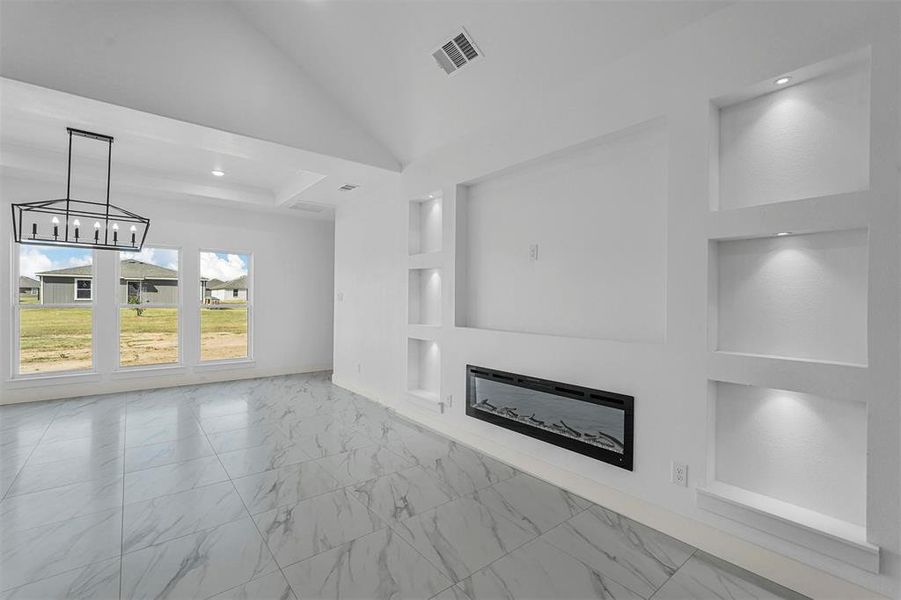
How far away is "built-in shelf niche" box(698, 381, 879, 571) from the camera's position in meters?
1.88

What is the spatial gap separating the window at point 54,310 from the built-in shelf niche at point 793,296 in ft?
24.8

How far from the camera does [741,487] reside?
2.25 meters

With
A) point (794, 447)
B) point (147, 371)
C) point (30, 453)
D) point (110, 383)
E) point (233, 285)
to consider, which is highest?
point (233, 285)

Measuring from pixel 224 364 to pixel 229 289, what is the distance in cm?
129

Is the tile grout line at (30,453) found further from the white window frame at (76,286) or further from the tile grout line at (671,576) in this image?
the tile grout line at (671,576)

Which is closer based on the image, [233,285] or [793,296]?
[793,296]

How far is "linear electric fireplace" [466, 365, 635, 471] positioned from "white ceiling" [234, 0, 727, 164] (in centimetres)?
229

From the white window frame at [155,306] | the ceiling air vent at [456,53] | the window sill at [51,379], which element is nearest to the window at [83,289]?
the white window frame at [155,306]

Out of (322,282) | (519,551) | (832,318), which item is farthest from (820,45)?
(322,282)

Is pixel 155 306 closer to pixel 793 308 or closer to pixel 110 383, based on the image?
pixel 110 383

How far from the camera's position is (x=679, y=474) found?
2.37 meters

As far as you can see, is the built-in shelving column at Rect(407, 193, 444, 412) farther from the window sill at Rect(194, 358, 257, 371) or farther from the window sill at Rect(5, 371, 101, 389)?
the window sill at Rect(5, 371, 101, 389)

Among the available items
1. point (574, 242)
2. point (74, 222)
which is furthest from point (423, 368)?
point (74, 222)

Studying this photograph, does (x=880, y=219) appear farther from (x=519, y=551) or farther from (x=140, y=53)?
(x=140, y=53)
